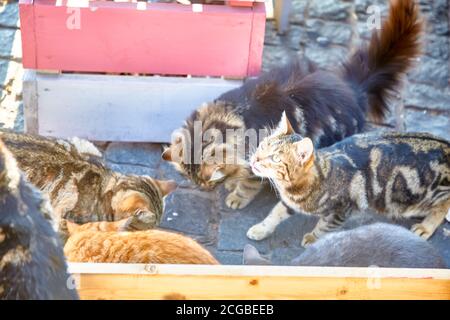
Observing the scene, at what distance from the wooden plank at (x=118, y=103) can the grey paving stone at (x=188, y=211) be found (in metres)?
0.44

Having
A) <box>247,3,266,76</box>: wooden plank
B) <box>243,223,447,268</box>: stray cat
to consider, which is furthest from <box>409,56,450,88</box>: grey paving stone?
<box>243,223,447,268</box>: stray cat

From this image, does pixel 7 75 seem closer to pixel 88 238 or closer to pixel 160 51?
pixel 160 51

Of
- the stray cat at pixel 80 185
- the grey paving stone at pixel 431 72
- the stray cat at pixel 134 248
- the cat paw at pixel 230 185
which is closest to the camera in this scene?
the stray cat at pixel 134 248

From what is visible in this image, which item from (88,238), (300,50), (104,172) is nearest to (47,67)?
(104,172)

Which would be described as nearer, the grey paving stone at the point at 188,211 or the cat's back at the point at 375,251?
the cat's back at the point at 375,251

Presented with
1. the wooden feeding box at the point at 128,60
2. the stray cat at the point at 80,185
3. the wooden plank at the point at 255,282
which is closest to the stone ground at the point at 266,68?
the wooden feeding box at the point at 128,60

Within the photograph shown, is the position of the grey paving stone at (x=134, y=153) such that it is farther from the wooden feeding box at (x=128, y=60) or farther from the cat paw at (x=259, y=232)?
the cat paw at (x=259, y=232)

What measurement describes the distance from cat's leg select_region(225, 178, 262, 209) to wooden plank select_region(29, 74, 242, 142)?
0.55 meters

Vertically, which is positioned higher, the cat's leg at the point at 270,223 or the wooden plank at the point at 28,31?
the wooden plank at the point at 28,31

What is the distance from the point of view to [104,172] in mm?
3629

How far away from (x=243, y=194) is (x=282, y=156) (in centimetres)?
57

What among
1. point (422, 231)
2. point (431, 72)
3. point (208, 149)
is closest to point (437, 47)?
point (431, 72)

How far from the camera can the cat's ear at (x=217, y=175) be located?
379cm

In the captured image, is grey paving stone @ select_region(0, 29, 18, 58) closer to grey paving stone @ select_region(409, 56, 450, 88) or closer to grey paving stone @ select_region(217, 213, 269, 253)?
grey paving stone @ select_region(217, 213, 269, 253)
